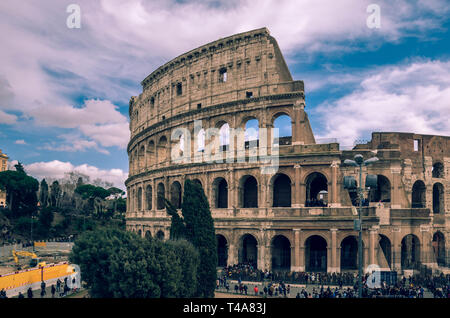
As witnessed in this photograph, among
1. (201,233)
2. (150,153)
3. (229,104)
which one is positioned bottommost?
(201,233)

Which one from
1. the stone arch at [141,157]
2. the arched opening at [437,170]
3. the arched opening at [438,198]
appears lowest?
the arched opening at [438,198]

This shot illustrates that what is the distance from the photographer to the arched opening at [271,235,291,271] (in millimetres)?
30234

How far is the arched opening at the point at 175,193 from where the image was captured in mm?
35688

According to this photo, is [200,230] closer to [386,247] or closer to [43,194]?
[386,247]

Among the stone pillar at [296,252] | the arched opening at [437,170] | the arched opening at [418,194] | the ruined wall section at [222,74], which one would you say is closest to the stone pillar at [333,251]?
the stone pillar at [296,252]

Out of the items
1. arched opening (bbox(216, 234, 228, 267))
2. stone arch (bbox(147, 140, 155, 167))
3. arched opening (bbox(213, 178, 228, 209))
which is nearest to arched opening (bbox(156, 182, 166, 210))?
stone arch (bbox(147, 140, 155, 167))

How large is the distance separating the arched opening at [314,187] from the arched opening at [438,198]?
38.5ft

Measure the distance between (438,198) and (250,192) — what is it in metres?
18.1

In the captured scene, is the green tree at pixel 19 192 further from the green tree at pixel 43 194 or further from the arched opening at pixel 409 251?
the arched opening at pixel 409 251

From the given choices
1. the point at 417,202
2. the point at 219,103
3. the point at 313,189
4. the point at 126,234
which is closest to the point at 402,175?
the point at 417,202

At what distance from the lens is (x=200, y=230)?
21.6 m

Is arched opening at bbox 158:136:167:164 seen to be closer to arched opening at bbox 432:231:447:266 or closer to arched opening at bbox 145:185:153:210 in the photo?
arched opening at bbox 145:185:153:210

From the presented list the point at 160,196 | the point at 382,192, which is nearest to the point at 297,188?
the point at 382,192
